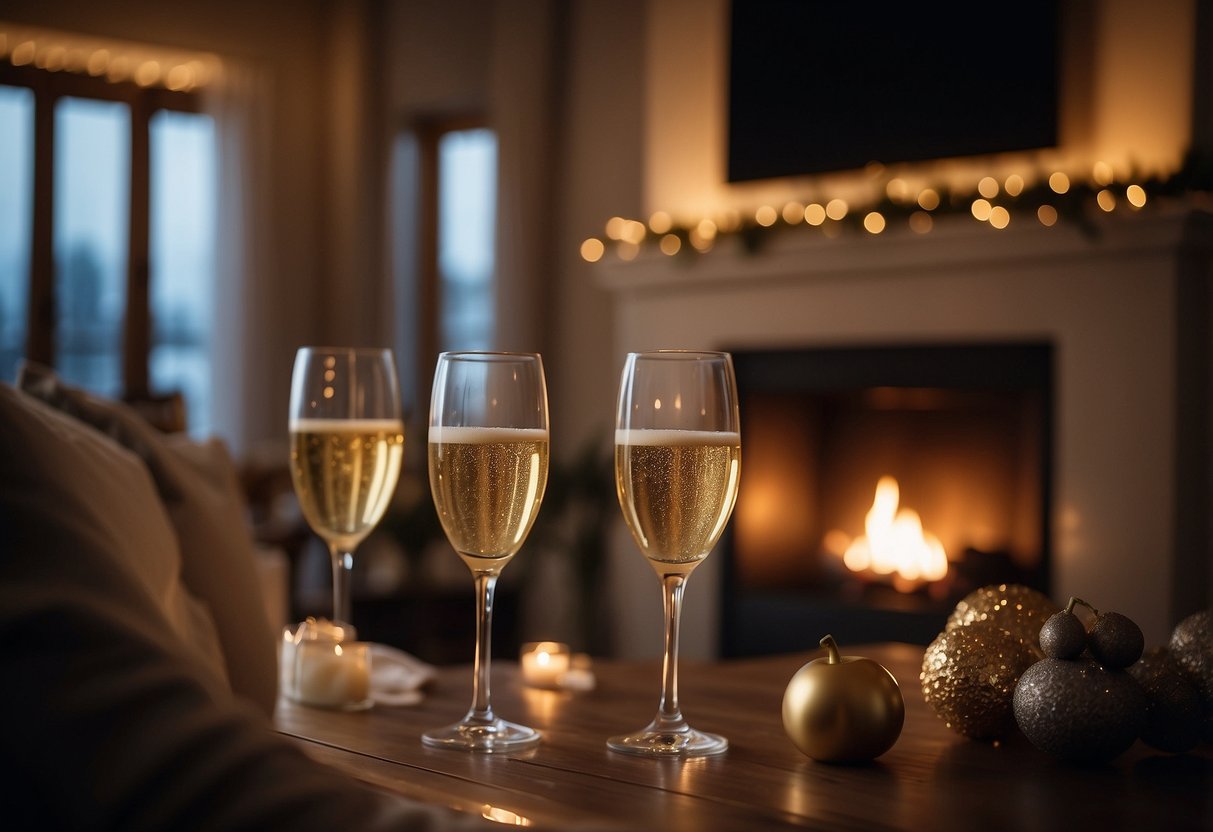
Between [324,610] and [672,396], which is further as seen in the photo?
[324,610]

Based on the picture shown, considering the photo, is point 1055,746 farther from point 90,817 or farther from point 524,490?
point 90,817

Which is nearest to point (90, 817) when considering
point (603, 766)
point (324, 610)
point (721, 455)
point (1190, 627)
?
point (603, 766)

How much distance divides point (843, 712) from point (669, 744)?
105 millimetres

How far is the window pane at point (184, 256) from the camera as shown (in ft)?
20.7

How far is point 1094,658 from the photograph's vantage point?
78 cm

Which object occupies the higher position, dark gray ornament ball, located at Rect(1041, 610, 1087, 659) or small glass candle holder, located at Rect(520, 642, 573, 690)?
dark gray ornament ball, located at Rect(1041, 610, 1087, 659)

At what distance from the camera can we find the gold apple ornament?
29.7 inches

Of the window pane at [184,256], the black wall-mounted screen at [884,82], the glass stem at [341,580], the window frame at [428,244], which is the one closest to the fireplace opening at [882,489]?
the black wall-mounted screen at [884,82]

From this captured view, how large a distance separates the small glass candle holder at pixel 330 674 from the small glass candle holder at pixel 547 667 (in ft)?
0.46

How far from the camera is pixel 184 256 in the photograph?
6.37 metres

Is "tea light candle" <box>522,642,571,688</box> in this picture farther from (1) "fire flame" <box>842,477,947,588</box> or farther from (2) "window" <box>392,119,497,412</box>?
(2) "window" <box>392,119,497,412</box>

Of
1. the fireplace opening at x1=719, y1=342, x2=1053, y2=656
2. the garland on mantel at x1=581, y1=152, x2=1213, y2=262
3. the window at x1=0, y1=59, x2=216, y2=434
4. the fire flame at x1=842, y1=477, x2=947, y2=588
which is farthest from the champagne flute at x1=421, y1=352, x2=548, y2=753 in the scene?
the window at x1=0, y1=59, x2=216, y2=434

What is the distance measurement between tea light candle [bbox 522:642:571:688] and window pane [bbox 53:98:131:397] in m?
5.35

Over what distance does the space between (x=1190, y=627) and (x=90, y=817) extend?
2.04ft
